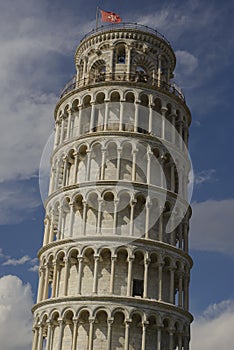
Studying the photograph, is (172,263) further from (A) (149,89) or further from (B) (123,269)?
(A) (149,89)

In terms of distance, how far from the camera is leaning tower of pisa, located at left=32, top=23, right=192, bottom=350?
129ft

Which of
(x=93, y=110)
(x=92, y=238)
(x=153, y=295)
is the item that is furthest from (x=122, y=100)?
(x=153, y=295)

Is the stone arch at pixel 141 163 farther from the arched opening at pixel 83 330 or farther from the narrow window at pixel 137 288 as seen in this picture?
the arched opening at pixel 83 330

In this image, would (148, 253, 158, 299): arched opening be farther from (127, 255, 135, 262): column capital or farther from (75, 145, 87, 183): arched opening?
(75, 145, 87, 183): arched opening

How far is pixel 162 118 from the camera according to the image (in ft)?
152

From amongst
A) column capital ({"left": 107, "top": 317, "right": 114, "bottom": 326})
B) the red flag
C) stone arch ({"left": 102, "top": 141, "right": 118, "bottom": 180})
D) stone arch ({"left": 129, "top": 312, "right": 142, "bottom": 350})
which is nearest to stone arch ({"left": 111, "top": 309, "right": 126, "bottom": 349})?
column capital ({"left": 107, "top": 317, "right": 114, "bottom": 326})

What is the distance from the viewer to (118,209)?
42000 mm

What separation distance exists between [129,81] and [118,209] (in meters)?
10.9

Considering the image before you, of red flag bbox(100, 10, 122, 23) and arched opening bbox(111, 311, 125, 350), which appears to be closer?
arched opening bbox(111, 311, 125, 350)

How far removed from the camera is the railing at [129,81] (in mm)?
46941

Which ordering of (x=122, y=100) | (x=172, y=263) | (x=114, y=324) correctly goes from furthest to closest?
1. (x=122, y=100)
2. (x=172, y=263)
3. (x=114, y=324)

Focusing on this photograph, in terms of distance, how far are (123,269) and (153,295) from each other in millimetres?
2764

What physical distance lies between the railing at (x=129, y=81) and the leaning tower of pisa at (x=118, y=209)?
11cm

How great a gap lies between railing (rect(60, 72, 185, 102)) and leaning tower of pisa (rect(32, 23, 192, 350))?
0.11 meters
